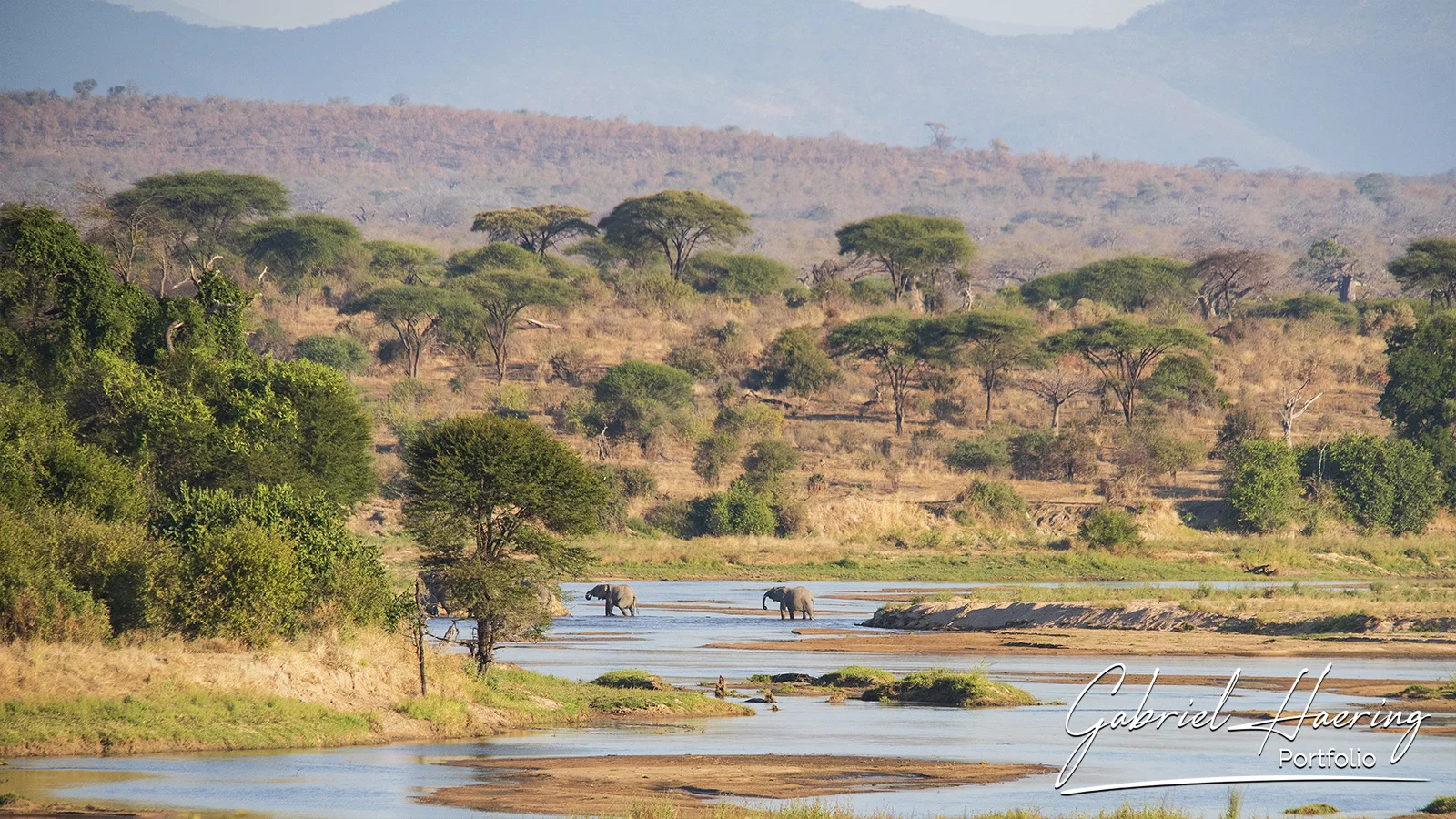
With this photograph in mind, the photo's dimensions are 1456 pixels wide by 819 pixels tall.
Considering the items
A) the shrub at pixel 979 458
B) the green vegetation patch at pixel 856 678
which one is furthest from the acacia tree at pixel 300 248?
the green vegetation patch at pixel 856 678

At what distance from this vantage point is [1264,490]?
64.9m

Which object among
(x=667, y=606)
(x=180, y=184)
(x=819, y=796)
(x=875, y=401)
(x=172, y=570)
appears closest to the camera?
(x=819, y=796)

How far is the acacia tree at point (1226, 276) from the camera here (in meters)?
101

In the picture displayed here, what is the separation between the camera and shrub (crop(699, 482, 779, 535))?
65688 millimetres

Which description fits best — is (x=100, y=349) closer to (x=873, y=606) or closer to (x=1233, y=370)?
(x=873, y=606)

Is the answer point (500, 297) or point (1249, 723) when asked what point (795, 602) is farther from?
point (500, 297)

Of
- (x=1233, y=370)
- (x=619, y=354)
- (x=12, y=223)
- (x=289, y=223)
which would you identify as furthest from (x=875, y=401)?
(x=12, y=223)

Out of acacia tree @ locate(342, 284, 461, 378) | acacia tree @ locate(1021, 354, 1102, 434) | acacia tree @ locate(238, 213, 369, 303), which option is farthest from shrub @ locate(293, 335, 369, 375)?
acacia tree @ locate(1021, 354, 1102, 434)

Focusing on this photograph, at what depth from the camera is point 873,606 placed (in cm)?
4900

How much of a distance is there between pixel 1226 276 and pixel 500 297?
44330mm

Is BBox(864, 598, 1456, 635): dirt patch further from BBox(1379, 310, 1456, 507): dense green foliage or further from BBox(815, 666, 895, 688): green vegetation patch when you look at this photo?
BBox(1379, 310, 1456, 507): dense green foliage

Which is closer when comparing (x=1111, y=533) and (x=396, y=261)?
(x=1111, y=533)

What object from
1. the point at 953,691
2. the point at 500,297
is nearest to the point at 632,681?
the point at 953,691

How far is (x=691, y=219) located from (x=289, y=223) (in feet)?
75.1
